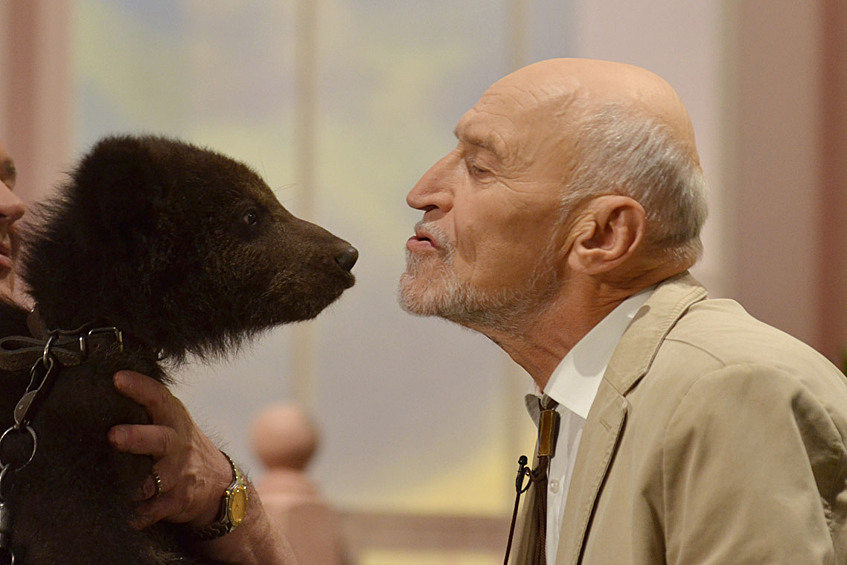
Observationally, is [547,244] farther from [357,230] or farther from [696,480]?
[357,230]

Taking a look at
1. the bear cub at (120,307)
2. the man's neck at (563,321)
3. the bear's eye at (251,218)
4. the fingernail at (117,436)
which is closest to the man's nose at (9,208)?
the bear cub at (120,307)

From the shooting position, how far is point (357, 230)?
3426 mm

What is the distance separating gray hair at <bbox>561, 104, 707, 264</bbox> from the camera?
4.34 ft

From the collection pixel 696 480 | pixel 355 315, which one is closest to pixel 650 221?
pixel 696 480

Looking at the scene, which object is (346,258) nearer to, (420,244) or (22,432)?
(420,244)

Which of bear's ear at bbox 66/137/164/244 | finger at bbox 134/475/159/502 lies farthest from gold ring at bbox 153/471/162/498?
bear's ear at bbox 66/137/164/244

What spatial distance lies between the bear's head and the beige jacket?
0.52 m

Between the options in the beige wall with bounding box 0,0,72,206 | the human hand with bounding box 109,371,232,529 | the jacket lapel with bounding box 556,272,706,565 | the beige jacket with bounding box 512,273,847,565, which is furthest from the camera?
the beige wall with bounding box 0,0,72,206

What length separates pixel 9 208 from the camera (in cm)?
152

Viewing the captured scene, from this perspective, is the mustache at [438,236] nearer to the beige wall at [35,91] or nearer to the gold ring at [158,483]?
the gold ring at [158,483]

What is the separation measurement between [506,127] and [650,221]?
25 centimetres

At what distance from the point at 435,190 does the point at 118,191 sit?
1.44ft

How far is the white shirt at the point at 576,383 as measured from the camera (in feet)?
4.39

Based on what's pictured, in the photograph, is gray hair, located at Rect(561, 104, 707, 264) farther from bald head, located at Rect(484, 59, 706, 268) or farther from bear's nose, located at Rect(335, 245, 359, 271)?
bear's nose, located at Rect(335, 245, 359, 271)
